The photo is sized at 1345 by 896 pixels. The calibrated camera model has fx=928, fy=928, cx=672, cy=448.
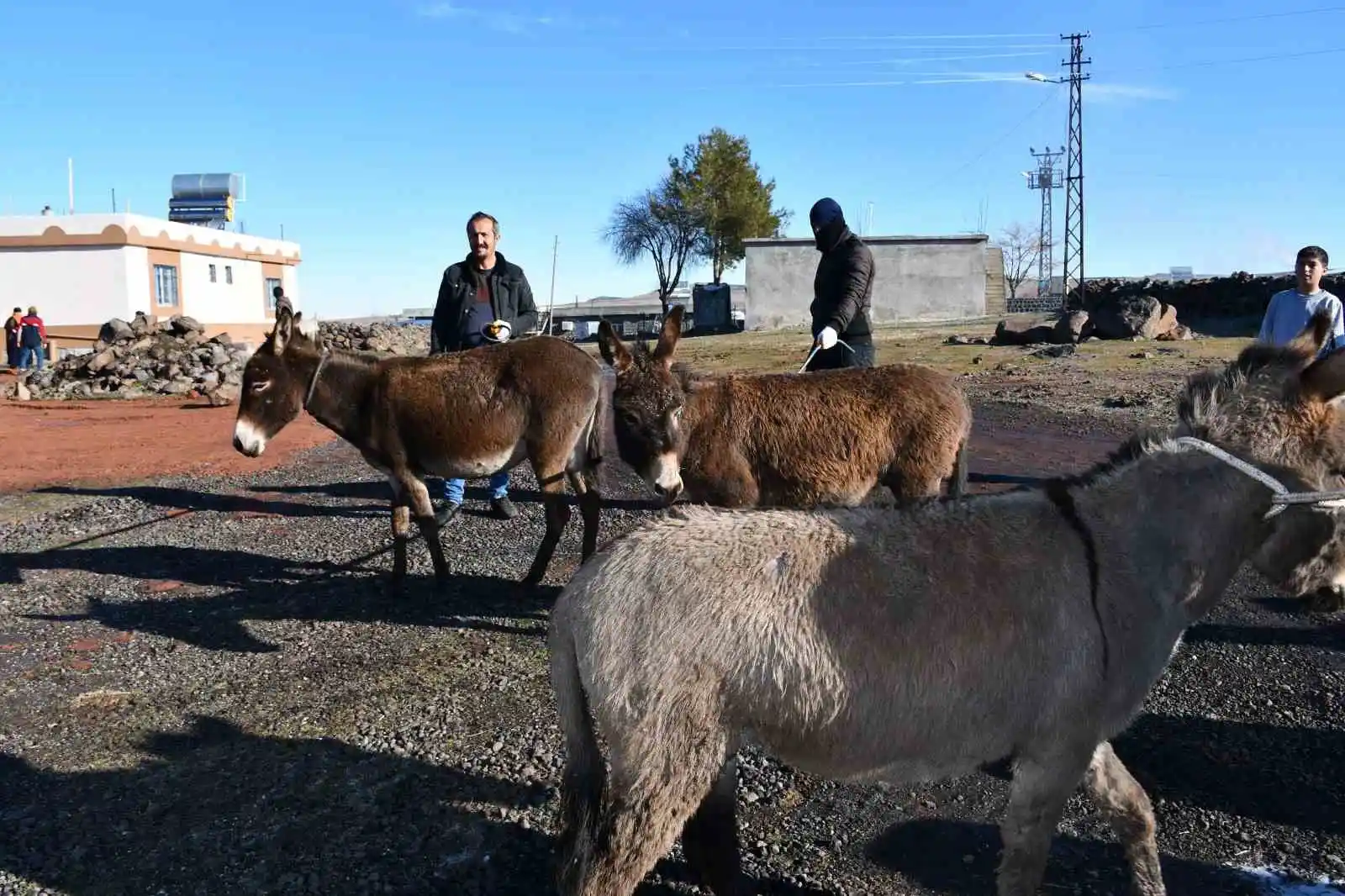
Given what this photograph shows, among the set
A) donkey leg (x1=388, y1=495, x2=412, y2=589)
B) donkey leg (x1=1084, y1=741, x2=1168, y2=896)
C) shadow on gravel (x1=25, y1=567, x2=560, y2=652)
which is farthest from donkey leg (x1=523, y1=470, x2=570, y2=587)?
donkey leg (x1=1084, y1=741, x2=1168, y2=896)

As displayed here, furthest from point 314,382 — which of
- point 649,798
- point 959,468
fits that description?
point 649,798

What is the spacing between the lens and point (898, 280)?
42.5 meters

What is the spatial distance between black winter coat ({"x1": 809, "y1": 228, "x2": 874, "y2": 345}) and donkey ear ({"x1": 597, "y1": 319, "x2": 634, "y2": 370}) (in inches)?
67.9

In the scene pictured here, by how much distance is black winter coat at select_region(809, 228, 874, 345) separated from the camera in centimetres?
688

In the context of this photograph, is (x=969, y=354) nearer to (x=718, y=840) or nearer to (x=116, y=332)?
(x=718, y=840)

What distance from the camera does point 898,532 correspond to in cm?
294

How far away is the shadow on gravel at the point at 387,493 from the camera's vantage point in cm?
922

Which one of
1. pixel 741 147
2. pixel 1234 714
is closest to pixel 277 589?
pixel 1234 714

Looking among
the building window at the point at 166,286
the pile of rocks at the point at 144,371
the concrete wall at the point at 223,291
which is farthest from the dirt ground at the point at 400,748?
the building window at the point at 166,286

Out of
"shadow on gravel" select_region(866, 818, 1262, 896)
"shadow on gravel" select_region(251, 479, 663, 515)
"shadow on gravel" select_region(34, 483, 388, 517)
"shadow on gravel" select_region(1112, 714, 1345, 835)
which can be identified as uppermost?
"shadow on gravel" select_region(251, 479, 663, 515)

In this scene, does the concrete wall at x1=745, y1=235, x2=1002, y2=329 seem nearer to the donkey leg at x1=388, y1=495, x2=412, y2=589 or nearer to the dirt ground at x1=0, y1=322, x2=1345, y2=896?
the dirt ground at x1=0, y1=322, x2=1345, y2=896

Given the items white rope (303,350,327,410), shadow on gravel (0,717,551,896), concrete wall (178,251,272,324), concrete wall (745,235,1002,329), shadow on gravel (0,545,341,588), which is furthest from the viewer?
concrete wall (745,235,1002,329)

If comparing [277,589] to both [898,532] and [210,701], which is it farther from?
[898,532]

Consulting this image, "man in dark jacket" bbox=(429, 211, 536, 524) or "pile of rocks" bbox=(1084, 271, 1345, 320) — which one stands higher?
"pile of rocks" bbox=(1084, 271, 1345, 320)
